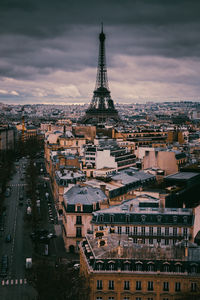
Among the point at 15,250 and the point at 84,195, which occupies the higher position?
the point at 84,195

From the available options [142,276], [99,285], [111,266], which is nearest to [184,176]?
[142,276]

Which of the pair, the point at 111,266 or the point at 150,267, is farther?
the point at 111,266

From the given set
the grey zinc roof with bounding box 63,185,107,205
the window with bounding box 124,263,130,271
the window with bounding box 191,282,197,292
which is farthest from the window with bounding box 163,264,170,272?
the grey zinc roof with bounding box 63,185,107,205

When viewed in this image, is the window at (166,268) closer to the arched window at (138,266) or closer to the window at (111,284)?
the arched window at (138,266)

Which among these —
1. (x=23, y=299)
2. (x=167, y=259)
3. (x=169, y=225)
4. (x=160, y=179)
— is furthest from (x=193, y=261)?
(x=160, y=179)

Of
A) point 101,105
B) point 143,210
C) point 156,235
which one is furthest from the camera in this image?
point 101,105

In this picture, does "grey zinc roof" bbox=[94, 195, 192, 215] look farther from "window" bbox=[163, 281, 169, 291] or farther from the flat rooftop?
the flat rooftop

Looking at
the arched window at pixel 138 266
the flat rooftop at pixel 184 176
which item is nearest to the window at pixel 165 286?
the arched window at pixel 138 266

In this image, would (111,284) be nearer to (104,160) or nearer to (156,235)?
(156,235)

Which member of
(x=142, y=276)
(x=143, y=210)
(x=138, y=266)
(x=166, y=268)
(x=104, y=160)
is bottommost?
(x=142, y=276)
